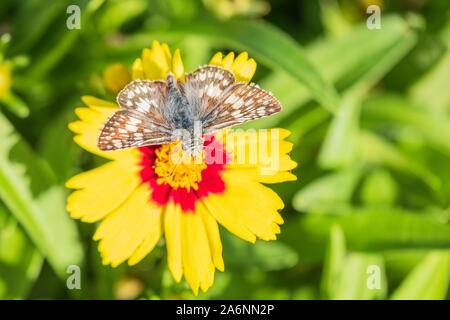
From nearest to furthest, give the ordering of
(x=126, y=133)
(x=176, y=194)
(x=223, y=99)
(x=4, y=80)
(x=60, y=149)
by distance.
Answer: (x=126, y=133)
(x=223, y=99)
(x=176, y=194)
(x=4, y=80)
(x=60, y=149)

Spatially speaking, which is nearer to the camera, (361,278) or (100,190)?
(100,190)

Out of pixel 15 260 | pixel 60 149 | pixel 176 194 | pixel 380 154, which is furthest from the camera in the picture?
pixel 380 154

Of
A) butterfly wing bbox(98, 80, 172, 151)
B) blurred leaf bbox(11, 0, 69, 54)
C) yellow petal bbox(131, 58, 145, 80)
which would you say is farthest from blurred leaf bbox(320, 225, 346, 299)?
blurred leaf bbox(11, 0, 69, 54)

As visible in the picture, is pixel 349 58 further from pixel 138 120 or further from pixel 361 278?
pixel 138 120

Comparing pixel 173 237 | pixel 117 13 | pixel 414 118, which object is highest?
pixel 117 13

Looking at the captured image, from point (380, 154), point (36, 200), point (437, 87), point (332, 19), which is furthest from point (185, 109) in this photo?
point (437, 87)

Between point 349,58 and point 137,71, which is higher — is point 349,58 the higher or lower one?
the higher one

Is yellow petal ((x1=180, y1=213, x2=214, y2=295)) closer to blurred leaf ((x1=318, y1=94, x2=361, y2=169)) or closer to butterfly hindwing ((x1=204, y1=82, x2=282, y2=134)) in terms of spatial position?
butterfly hindwing ((x1=204, y1=82, x2=282, y2=134))

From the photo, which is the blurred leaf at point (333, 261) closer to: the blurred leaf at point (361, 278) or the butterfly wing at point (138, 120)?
the blurred leaf at point (361, 278)

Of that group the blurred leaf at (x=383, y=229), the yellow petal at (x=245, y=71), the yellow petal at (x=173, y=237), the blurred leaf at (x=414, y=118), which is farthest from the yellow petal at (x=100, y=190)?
the blurred leaf at (x=414, y=118)
